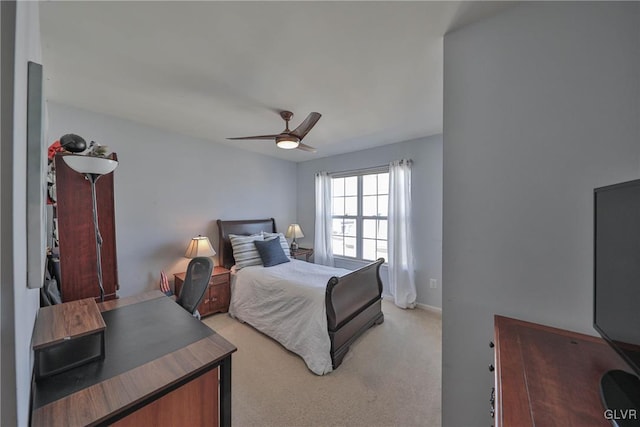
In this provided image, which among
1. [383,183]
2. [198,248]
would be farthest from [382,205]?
[198,248]

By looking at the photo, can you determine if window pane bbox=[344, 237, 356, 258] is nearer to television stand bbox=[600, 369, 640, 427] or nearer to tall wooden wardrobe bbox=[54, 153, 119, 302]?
tall wooden wardrobe bbox=[54, 153, 119, 302]

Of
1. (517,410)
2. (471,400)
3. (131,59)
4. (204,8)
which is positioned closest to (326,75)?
(204,8)

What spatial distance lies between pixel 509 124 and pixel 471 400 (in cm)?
149

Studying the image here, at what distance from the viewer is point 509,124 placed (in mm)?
1167

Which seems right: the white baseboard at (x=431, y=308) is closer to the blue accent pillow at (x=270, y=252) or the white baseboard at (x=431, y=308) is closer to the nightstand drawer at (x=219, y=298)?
the blue accent pillow at (x=270, y=252)

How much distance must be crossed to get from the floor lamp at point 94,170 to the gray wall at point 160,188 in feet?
3.07

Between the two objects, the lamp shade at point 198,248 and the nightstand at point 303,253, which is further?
the nightstand at point 303,253

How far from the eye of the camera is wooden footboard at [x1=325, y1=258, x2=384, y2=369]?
80.5 inches

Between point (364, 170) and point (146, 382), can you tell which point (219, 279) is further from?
point (364, 170)

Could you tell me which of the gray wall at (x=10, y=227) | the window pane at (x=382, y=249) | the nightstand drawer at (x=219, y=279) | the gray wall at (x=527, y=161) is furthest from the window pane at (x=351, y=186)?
the gray wall at (x=10, y=227)

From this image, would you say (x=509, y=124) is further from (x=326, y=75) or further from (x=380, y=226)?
(x=380, y=226)

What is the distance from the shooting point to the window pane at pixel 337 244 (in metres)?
4.26

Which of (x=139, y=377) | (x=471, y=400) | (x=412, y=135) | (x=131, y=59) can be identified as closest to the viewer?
(x=139, y=377)

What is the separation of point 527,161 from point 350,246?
3183mm
